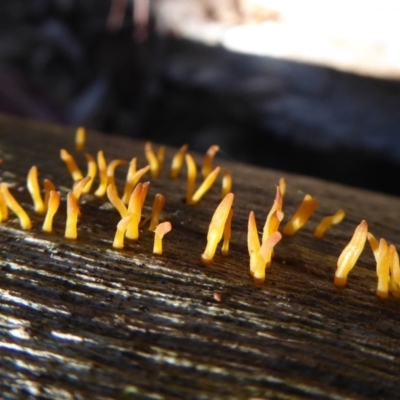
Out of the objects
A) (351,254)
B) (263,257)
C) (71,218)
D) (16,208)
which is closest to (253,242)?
(263,257)

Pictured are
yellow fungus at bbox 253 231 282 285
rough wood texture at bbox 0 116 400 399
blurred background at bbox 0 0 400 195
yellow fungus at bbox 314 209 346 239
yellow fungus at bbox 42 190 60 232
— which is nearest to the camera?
rough wood texture at bbox 0 116 400 399

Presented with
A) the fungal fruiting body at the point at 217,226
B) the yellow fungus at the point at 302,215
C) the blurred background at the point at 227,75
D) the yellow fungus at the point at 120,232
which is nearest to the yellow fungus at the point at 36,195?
the yellow fungus at the point at 120,232

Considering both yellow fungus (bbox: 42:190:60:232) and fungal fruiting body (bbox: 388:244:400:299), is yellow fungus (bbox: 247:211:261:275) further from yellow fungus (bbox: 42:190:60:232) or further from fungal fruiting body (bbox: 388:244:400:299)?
yellow fungus (bbox: 42:190:60:232)

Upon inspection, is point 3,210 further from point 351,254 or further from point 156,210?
point 351,254

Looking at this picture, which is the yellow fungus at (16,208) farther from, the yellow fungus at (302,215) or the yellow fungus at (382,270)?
the yellow fungus at (382,270)

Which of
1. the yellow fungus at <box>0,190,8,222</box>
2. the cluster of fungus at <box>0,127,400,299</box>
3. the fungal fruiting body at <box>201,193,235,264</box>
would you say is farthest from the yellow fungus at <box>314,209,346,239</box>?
the yellow fungus at <box>0,190,8,222</box>

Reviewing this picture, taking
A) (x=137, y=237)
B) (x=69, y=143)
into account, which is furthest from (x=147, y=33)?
(x=137, y=237)

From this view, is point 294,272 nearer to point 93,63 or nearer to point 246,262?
point 246,262
